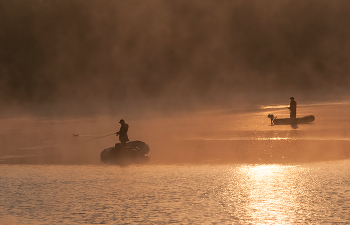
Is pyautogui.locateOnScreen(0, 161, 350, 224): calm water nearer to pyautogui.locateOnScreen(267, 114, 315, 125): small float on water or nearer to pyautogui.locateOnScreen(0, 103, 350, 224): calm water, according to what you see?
pyautogui.locateOnScreen(0, 103, 350, 224): calm water

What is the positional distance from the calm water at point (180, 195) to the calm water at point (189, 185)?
0.03 metres

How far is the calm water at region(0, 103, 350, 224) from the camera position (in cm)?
1162

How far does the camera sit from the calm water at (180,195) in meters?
11.5

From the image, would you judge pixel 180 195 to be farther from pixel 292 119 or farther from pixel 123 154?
pixel 292 119

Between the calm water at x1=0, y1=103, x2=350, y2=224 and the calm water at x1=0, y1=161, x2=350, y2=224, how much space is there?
0.09 ft

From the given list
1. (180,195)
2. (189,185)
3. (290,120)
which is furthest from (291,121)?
(180,195)

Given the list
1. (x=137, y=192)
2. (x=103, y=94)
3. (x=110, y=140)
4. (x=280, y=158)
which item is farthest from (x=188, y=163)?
(x=103, y=94)

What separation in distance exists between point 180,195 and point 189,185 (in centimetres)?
140

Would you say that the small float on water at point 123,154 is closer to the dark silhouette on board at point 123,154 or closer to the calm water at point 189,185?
the dark silhouette on board at point 123,154

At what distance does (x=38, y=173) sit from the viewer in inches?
732

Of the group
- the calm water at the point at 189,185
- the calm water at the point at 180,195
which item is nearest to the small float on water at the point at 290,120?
the calm water at the point at 189,185

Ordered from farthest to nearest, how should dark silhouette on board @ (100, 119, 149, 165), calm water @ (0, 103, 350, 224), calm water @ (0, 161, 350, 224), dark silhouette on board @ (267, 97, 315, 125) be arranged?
dark silhouette on board @ (267, 97, 315, 125) → dark silhouette on board @ (100, 119, 149, 165) → calm water @ (0, 103, 350, 224) → calm water @ (0, 161, 350, 224)

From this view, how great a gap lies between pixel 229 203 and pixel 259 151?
10285 millimetres

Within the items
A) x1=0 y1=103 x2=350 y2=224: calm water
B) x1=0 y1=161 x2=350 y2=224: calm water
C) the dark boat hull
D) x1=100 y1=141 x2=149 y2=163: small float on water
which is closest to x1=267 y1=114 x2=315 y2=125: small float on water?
the dark boat hull
